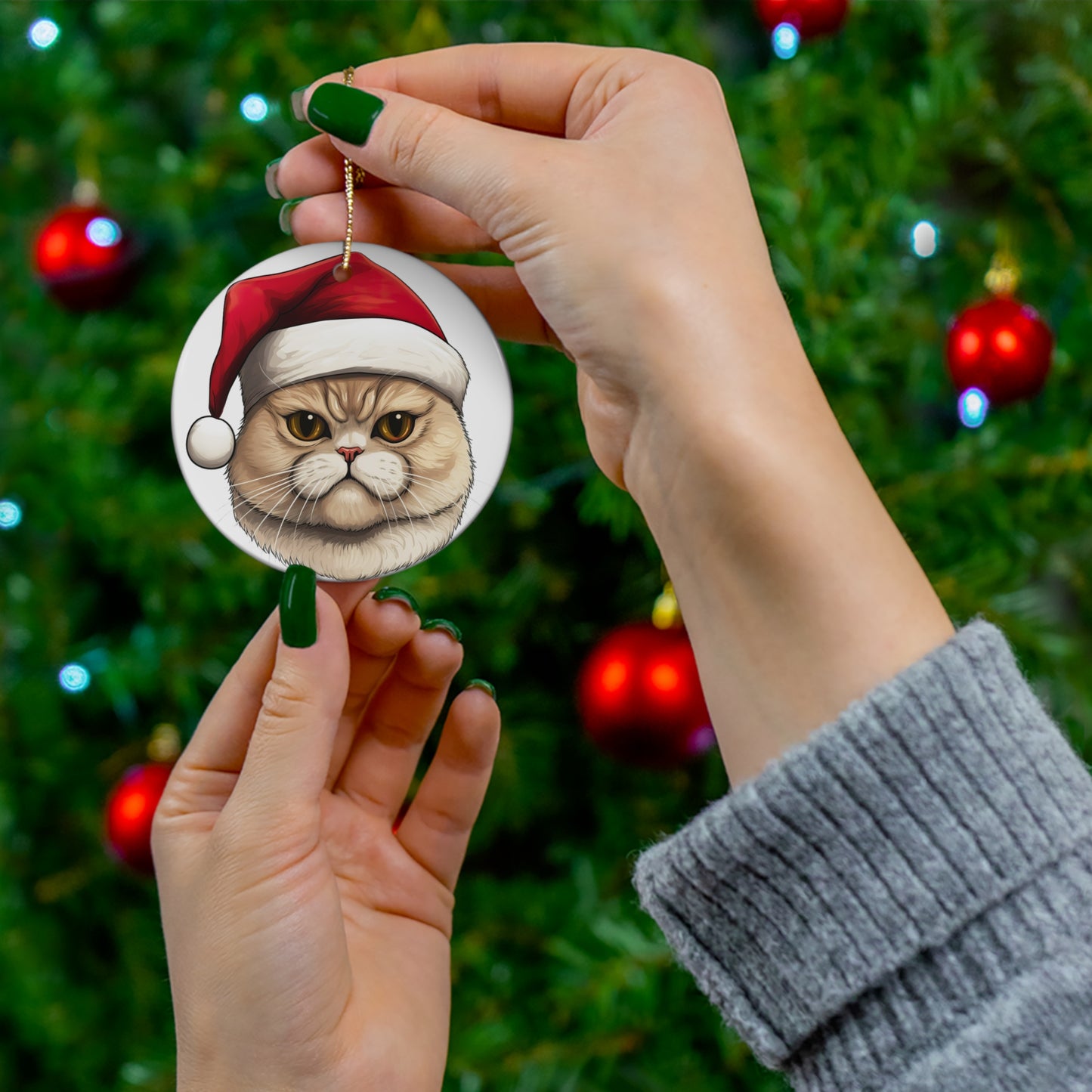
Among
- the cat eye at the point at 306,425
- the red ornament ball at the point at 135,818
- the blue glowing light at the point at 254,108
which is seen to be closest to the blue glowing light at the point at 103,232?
the blue glowing light at the point at 254,108

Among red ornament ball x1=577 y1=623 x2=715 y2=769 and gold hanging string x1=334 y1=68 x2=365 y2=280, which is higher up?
gold hanging string x1=334 y1=68 x2=365 y2=280

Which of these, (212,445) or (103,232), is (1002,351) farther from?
(103,232)

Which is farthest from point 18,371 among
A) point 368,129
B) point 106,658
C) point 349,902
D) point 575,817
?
point 575,817

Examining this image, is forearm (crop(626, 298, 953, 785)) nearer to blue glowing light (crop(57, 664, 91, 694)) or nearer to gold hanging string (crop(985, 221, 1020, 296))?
gold hanging string (crop(985, 221, 1020, 296))

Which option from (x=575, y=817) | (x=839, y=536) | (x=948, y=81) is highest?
(x=948, y=81)

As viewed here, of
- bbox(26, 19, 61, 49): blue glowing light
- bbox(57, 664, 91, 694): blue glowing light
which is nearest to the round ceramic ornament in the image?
bbox(57, 664, 91, 694): blue glowing light

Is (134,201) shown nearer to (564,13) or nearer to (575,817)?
(564,13)

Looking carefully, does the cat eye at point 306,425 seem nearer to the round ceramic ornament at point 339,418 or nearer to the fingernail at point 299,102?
the round ceramic ornament at point 339,418
